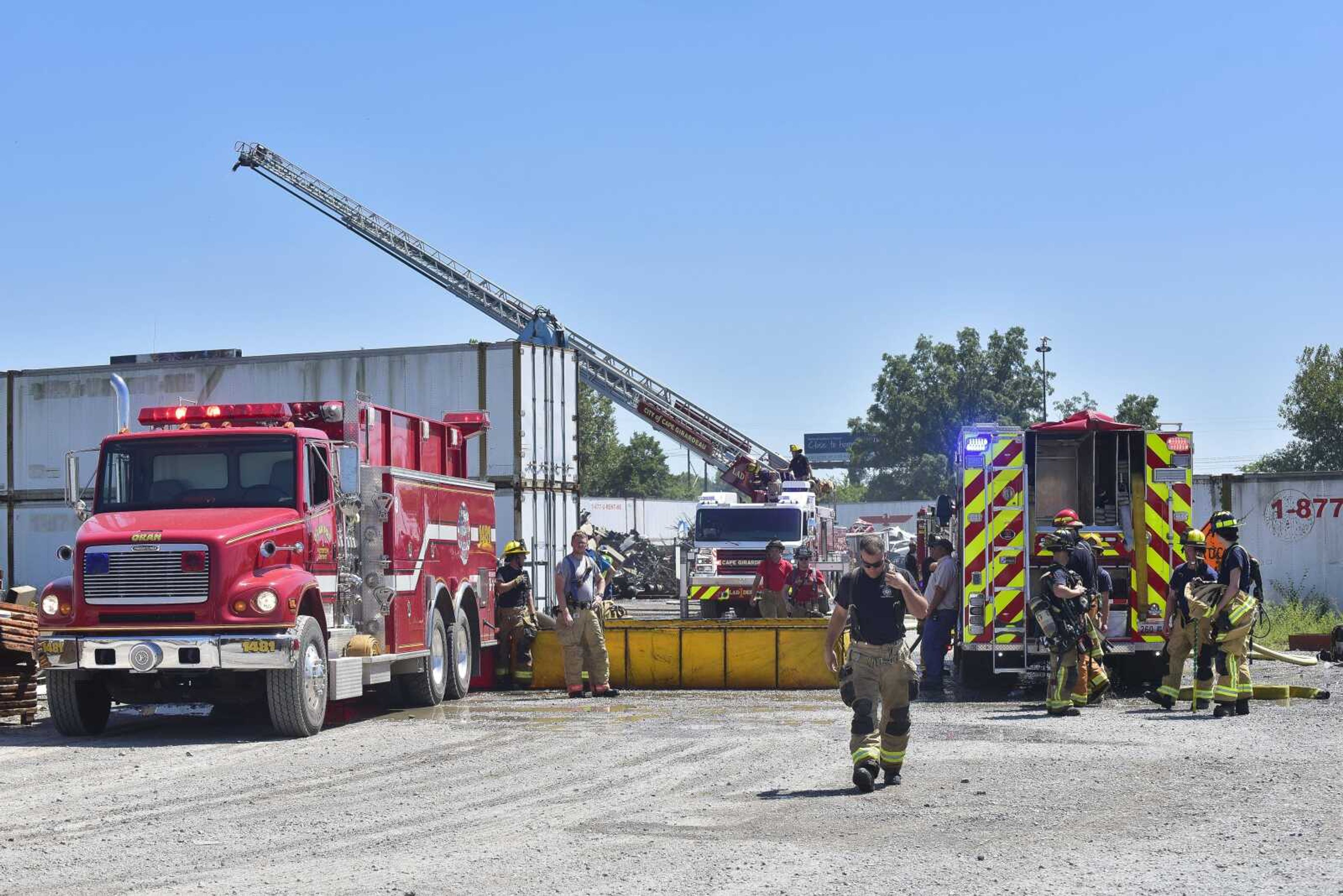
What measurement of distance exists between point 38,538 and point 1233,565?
65.2ft

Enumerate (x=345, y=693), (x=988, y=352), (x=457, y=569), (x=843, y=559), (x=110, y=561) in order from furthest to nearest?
(x=988, y=352)
(x=843, y=559)
(x=457, y=569)
(x=345, y=693)
(x=110, y=561)

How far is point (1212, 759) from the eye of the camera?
1200 centimetres

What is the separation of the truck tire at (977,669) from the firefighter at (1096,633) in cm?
143

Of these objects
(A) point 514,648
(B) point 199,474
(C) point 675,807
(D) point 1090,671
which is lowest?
(C) point 675,807

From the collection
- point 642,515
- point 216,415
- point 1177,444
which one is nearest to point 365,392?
point 216,415

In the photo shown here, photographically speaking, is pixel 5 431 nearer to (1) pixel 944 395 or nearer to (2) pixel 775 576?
(2) pixel 775 576

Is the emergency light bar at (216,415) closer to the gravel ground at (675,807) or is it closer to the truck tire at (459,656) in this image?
the gravel ground at (675,807)

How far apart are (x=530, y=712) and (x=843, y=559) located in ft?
51.1

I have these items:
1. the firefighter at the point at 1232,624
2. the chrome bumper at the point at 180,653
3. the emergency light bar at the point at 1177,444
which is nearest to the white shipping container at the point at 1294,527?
the emergency light bar at the point at 1177,444

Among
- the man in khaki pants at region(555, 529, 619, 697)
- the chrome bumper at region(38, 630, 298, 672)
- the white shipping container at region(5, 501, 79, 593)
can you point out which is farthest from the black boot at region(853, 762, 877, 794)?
the white shipping container at region(5, 501, 79, 593)

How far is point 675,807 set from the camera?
9961 mm

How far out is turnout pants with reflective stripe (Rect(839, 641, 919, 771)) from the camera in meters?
10.6

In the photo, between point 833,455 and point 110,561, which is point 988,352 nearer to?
point 833,455

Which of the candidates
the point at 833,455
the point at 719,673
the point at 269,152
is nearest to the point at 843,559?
the point at 719,673
